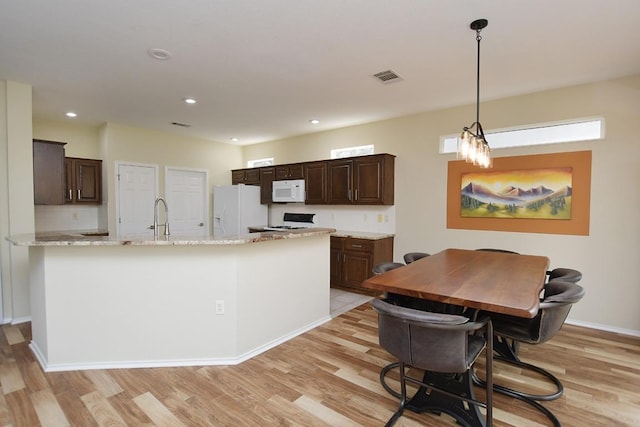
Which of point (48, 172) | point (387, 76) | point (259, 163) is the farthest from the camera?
point (259, 163)

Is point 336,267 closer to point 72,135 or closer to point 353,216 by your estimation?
point 353,216

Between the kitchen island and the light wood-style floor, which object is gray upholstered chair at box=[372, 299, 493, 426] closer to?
the light wood-style floor

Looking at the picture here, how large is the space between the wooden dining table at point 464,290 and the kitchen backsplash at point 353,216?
222 centimetres

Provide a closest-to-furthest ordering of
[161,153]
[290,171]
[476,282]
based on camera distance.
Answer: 1. [476,282]
2. [161,153]
3. [290,171]

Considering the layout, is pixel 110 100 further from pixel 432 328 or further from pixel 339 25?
pixel 432 328

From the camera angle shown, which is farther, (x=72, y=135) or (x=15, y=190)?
(x=72, y=135)

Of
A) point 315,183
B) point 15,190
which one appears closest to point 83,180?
point 15,190

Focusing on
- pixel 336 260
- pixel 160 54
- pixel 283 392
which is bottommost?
pixel 283 392

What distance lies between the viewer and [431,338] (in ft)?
5.34

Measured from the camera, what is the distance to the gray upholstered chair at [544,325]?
187 cm

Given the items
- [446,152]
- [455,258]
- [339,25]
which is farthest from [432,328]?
[446,152]

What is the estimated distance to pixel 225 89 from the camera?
3586 mm

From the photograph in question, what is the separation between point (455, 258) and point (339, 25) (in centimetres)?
219

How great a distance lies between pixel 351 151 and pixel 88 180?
13.9 feet
